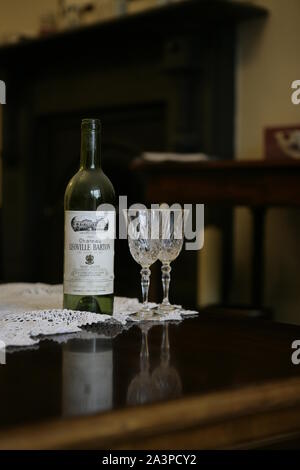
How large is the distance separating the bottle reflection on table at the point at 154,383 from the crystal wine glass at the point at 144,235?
234 millimetres

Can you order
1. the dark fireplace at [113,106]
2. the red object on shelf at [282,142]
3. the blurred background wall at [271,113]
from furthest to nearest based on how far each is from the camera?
the dark fireplace at [113,106] → the blurred background wall at [271,113] → the red object on shelf at [282,142]

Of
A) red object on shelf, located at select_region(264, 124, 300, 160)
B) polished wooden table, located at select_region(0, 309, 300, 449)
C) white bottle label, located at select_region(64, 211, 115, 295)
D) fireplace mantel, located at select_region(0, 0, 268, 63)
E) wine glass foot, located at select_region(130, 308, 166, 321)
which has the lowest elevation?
polished wooden table, located at select_region(0, 309, 300, 449)

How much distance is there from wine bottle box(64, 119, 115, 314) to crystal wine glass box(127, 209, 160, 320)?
4 cm

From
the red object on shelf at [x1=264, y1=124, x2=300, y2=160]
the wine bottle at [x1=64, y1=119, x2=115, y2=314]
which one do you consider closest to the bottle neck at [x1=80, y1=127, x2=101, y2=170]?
the wine bottle at [x1=64, y1=119, x2=115, y2=314]

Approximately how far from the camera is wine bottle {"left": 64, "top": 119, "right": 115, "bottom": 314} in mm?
1097

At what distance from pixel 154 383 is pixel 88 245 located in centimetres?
36

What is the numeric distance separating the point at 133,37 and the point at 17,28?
4.25 feet

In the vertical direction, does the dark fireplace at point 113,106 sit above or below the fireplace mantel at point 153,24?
below

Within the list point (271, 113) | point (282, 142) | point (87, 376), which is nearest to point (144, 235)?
point (87, 376)

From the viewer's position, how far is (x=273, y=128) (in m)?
2.96

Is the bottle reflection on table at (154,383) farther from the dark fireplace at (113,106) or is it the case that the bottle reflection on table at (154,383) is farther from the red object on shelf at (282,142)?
the dark fireplace at (113,106)

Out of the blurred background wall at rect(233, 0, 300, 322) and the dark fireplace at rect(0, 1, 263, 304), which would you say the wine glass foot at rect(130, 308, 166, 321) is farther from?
the dark fireplace at rect(0, 1, 263, 304)

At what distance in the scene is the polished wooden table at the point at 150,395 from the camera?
648 mm

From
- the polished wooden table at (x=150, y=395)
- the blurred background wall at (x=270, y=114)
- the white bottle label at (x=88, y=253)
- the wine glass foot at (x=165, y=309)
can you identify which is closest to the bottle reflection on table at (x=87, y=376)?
the polished wooden table at (x=150, y=395)
